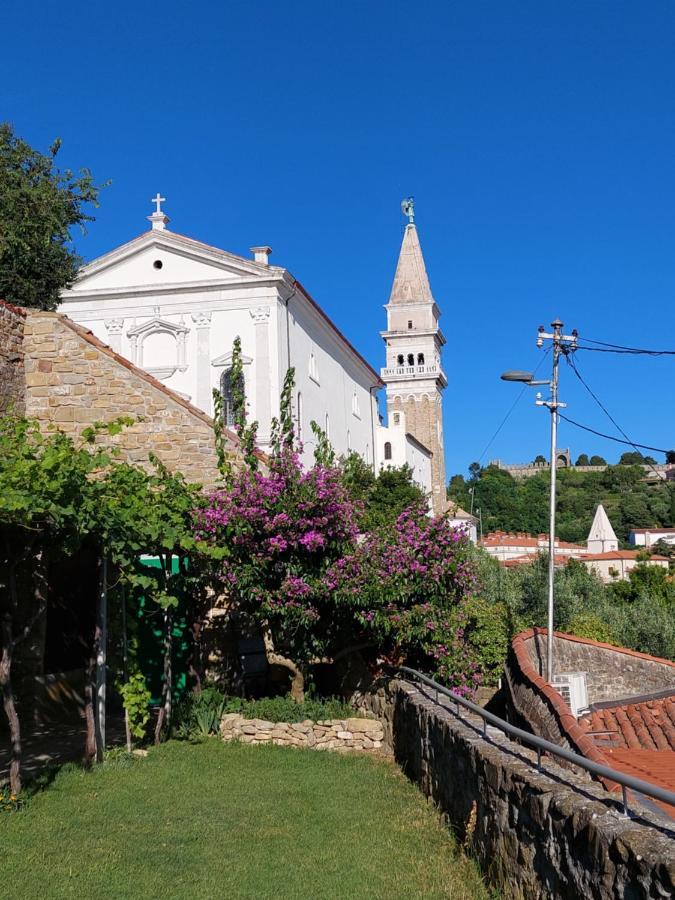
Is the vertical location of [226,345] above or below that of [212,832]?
above

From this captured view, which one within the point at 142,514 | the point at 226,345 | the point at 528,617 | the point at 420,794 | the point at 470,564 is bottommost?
the point at 528,617

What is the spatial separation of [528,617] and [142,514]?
22.8m

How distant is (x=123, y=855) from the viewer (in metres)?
5.86

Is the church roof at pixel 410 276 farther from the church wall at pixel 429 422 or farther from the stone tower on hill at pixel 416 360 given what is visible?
the church wall at pixel 429 422

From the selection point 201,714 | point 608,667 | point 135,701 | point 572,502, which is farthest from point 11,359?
point 572,502

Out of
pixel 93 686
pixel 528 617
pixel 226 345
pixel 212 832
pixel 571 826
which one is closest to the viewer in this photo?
pixel 571 826

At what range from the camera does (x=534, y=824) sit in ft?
15.8

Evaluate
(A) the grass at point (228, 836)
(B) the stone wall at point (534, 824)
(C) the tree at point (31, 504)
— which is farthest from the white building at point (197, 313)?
(B) the stone wall at point (534, 824)

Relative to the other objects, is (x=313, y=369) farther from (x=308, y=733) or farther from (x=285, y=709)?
(x=308, y=733)

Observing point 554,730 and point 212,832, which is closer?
point 212,832

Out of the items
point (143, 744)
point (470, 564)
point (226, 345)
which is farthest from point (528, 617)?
point (143, 744)

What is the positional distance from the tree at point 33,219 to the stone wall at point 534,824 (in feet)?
49.5

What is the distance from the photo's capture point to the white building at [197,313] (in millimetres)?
32938

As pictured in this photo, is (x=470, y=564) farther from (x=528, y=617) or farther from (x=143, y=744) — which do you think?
(x=528, y=617)
